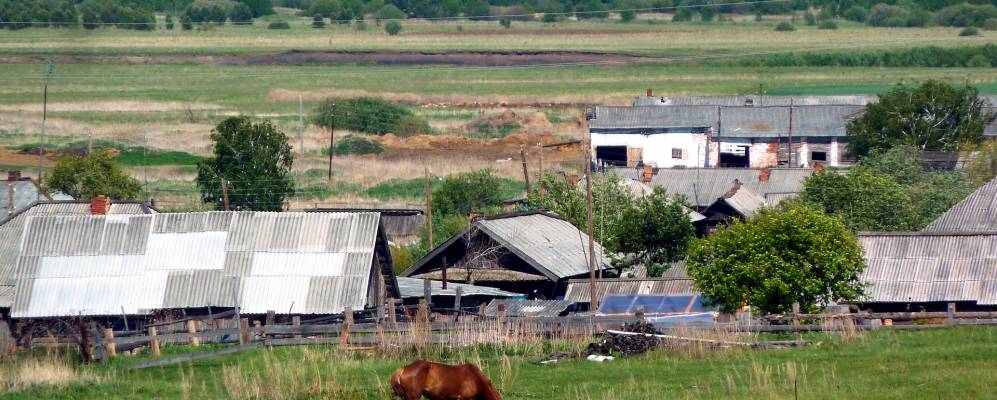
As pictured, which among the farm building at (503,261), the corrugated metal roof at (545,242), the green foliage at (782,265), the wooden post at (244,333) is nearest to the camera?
the wooden post at (244,333)

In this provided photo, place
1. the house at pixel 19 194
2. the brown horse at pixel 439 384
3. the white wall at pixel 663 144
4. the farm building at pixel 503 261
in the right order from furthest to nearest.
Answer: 1. the white wall at pixel 663 144
2. the house at pixel 19 194
3. the farm building at pixel 503 261
4. the brown horse at pixel 439 384

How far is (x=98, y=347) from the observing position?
Result: 2506 centimetres

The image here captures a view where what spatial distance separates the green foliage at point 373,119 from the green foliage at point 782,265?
73688 millimetres

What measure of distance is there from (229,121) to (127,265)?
2832 centimetres

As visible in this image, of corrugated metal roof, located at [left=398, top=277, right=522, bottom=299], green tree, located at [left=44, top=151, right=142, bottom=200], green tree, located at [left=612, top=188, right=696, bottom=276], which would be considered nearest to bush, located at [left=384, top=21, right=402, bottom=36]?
green tree, located at [left=44, top=151, right=142, bottom=200]

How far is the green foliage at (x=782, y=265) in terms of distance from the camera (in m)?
30.8

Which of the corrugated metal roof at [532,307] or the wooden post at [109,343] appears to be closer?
the wooden post at [109,343]

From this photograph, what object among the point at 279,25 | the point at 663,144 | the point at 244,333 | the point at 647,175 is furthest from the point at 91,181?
the point at 279,25

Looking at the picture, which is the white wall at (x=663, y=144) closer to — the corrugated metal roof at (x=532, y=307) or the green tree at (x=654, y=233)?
the green tree at (x=654, y=233)

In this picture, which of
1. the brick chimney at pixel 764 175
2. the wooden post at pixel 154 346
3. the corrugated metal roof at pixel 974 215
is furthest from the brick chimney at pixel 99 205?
the brick chimney at pixel 764 175

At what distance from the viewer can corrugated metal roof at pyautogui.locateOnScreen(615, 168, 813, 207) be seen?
198 feet

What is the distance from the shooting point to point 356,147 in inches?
3602

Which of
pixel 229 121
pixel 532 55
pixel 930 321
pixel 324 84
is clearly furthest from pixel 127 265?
pixel 532 55

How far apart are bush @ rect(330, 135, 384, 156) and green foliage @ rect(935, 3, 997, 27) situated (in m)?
115
